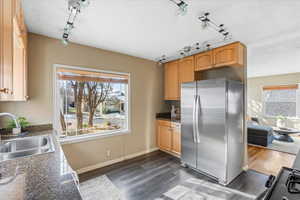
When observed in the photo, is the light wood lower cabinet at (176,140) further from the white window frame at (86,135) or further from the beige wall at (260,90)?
the beige wall at (260,90)

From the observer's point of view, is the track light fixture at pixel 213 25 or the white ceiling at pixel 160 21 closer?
the white ceiling at pixel 160 21

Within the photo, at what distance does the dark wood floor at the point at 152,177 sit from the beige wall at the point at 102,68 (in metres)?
0.36

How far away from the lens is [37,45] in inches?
85.7

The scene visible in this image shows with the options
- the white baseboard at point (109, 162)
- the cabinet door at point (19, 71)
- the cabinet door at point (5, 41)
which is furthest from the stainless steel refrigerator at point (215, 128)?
the cabinet door at point (19, 71)

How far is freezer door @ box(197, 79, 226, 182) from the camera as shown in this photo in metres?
2.20

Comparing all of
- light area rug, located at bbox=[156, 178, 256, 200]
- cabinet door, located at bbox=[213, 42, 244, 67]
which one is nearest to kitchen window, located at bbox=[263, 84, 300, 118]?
cabinet door, located at bbox=[213, 42, 244, 67]

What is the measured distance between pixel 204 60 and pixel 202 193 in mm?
2480

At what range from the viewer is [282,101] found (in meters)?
5.85

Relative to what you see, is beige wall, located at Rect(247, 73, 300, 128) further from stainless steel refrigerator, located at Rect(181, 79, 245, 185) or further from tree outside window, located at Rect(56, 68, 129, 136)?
tree outside window, located at Rect(56, 68, 129, 136)

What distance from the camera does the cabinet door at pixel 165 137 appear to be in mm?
3412

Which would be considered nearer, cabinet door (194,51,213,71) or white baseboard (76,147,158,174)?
white baseboard (76,147,158,174)

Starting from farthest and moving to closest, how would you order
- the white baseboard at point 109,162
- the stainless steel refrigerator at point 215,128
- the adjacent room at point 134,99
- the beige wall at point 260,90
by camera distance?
1. the beige wall at point 260,90
2. the white baseboard at point 109,162
3. the stainless steel refrigerator at point 215,128
4. the adjacent room at point 134,99

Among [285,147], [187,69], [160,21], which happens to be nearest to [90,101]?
[160,21]

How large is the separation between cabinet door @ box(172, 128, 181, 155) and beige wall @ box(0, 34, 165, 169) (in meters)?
0.64
